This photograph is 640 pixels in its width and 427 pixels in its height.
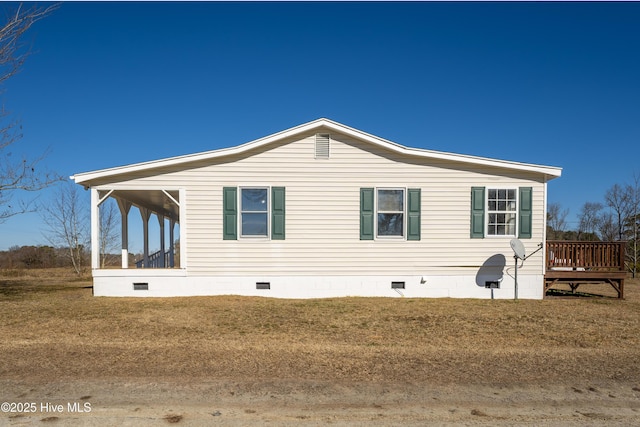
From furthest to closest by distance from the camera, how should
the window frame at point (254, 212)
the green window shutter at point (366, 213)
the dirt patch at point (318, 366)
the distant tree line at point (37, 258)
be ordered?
the distant tree line at point (37, 258), the green window shutter at point (366, 213), the window frame at point (254, 212), the dirt patch at point (318, 366)

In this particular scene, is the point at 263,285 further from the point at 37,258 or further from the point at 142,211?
the point at 37,258

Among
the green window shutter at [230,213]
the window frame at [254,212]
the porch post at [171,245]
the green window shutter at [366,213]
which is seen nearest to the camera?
the green window shutter at [230,213]

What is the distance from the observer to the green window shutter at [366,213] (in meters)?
11.3

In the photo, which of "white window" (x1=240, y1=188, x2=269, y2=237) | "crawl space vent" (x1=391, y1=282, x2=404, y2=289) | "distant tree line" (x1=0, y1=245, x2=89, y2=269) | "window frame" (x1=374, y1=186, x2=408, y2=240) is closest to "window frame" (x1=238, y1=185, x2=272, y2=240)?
"white window" (x1=240, y1=188, x2=269, y2=237)

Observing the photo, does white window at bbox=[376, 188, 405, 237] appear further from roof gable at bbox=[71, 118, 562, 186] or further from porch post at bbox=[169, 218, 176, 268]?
porch post at bbox=[169, 218, 176, 268]

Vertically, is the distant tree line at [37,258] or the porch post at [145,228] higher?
the porch post at [145,228]

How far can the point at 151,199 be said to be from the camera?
45.0 feet

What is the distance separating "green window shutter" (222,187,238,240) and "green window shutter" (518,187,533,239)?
306 inches

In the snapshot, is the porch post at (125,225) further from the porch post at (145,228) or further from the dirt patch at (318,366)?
the dirt patch at (318,366)

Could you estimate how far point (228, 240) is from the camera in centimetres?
1116

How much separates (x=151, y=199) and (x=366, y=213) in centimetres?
726

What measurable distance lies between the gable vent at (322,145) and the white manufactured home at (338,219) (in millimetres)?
27

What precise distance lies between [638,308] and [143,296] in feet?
40.9

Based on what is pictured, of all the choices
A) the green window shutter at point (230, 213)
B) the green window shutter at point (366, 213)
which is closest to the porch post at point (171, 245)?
the green window shutter at point (230, 213)
